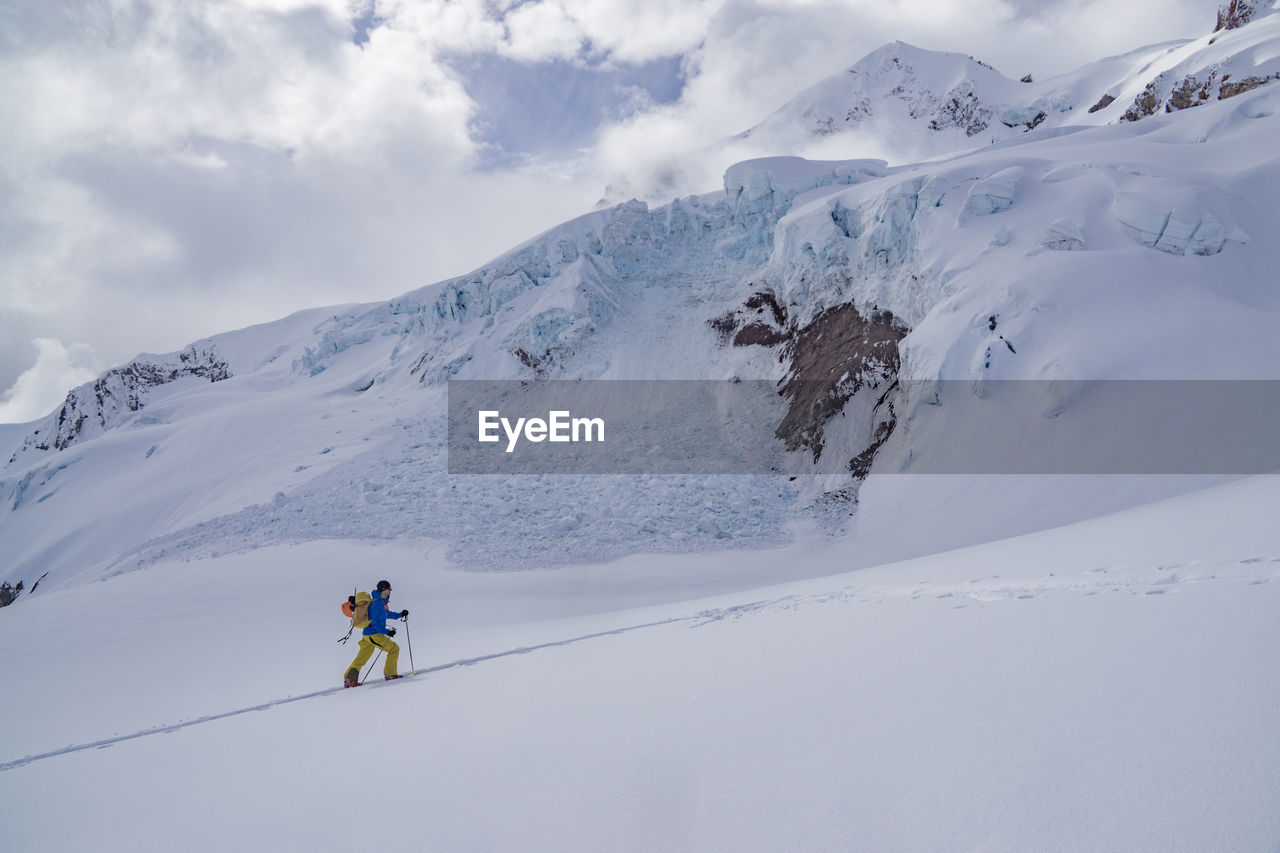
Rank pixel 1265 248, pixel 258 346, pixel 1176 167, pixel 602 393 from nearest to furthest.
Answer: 1. pixel 1265 248
2. pixel 1176 167
3. pixel 602 393
4. pixel 258 346

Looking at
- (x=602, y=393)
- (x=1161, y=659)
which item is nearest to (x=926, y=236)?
(x=602, y=393)

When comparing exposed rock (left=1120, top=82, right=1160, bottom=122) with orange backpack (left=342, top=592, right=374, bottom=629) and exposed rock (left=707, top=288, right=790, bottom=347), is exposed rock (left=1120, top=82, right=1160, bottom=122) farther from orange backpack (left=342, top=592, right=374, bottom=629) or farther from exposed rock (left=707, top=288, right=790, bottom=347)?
orange backpack (left=342, top=592, right=374, bottom=629)

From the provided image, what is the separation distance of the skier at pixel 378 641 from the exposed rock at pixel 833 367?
14.3 metres

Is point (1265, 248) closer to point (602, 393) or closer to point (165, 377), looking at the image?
point (602, 393)

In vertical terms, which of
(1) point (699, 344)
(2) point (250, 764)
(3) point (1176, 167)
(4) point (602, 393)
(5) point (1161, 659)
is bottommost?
(2) point (250, 764)

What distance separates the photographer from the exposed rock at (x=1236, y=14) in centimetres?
5547

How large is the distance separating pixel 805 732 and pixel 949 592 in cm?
313

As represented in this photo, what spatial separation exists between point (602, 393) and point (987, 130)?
64.9 m

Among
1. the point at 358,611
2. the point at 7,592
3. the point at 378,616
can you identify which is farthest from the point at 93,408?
the point at 378,616

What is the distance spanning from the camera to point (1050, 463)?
42.3 ft

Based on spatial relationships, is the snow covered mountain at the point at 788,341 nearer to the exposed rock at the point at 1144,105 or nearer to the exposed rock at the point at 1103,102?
the exposed rock at the point at 1144,105

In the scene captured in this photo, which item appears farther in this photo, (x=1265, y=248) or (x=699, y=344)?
(x=699, y=344)

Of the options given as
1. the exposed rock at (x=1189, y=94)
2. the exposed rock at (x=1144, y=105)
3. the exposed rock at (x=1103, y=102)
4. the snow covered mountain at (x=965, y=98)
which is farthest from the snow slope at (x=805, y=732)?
the exposed rock at (x=1103, y=102)

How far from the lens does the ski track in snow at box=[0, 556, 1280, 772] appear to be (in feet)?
13.3
